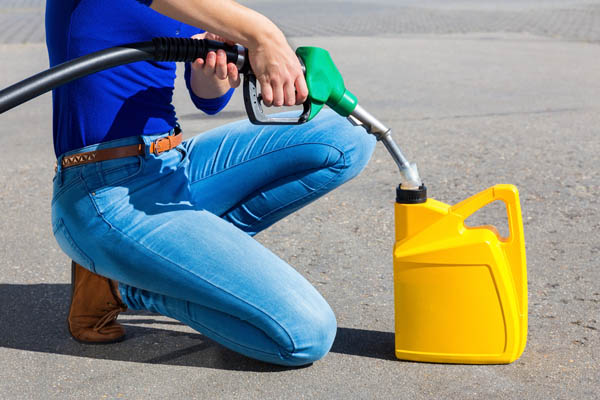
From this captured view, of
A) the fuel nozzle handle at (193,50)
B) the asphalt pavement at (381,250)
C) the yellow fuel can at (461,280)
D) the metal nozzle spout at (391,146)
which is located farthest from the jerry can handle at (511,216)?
the fuel nozzle handle at (193,50)

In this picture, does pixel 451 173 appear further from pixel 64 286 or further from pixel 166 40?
pixel 166 40

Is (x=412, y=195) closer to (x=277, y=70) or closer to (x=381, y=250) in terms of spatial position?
(x=277, y=70)

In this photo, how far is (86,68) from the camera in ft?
5.83

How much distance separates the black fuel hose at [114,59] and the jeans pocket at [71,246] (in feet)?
2.07

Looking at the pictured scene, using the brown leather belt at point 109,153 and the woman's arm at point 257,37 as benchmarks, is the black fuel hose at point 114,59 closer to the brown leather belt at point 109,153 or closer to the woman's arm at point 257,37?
the woman's arm at point 257,37

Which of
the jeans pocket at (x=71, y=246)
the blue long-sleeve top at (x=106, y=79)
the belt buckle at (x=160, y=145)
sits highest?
the blue long-sleeve top at (x=106, y=79)

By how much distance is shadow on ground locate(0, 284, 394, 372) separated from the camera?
2.43 meters

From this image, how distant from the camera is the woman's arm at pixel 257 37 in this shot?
1.89 metres

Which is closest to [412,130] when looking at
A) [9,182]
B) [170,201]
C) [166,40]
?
[9,182]

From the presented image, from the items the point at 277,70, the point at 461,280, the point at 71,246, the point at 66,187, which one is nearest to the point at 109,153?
the point at 66,187

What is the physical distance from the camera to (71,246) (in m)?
2.32

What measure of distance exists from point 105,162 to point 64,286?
1011 mm

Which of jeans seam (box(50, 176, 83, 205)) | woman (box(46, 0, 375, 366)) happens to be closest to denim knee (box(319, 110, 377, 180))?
woman (box(46, 0, 375, 366))

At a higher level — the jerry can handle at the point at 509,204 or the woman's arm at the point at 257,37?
the woman's arm at the point at 257,37
